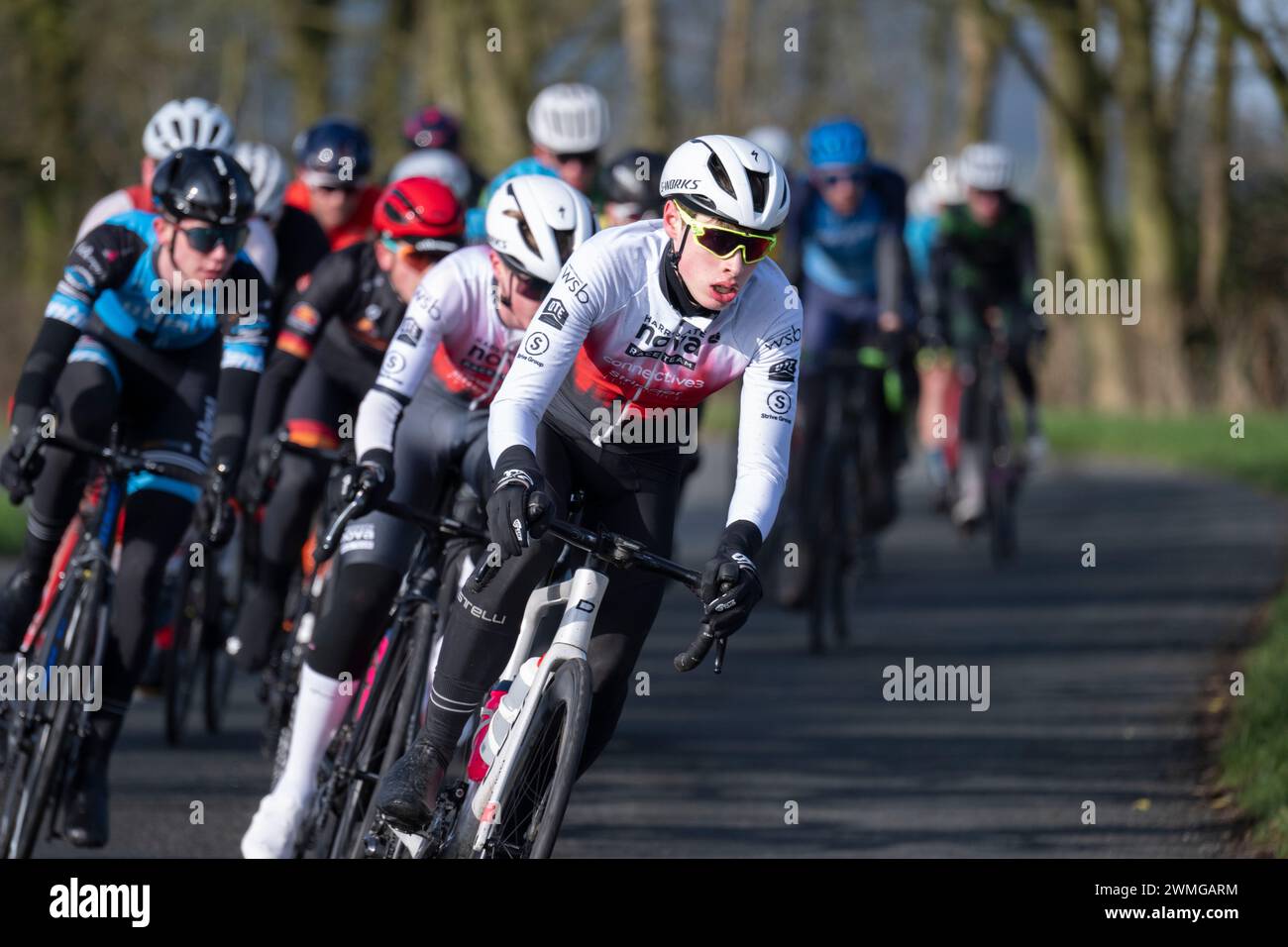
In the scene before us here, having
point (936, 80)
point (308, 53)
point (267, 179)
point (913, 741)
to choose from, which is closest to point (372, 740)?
point (913, 741)

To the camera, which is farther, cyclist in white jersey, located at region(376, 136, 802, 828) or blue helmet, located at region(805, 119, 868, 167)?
blue helmet, located at region(805, 119, 868, 167)

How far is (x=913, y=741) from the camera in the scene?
829 cm

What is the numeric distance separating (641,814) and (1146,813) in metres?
1.60

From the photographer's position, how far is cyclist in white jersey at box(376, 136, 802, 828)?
16.9ft

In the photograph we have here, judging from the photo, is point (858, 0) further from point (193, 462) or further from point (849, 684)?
point (193, 462)

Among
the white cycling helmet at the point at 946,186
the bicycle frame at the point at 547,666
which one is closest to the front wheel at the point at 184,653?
the bicycle frame at the point at 547,666

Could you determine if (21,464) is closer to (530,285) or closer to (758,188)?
(530,285)

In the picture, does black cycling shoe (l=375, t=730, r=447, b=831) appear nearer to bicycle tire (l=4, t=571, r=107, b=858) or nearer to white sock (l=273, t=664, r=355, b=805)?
white sock (l=273, t=664, r=355, b=805)

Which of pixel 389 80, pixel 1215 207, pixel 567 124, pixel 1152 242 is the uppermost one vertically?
pixel 389 80

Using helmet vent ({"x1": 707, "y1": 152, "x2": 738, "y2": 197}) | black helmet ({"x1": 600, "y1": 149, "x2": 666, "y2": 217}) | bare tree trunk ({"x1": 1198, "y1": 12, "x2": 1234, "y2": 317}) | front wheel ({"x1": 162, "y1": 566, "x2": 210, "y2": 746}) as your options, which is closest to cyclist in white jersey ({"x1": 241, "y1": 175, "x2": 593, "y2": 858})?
helmet vent ({"x1": 707, "y1": 152, "x2": 738, "y2": 197})

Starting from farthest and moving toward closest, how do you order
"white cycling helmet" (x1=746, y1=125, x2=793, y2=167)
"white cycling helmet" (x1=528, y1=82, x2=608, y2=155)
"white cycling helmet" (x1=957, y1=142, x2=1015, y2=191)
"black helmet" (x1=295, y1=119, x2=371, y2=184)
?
"white cycling helmet" (x1=746, y1=125, x2=793, y2=167), "white cycling helmet" (x1=957, y1=142, x2=1015, y2=191), "white cycling helmet" (x1=528, y1=82, x2=608, y2=155), "black helmet" (x1=295, y1=119, x2=371, y2=184)

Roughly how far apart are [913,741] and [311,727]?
294 cm

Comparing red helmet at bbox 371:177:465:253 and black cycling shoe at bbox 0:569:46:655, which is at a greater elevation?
red helmet at bbox 371:177:465:253

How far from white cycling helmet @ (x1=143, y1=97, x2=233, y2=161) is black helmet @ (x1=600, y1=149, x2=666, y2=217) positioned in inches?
61.9
